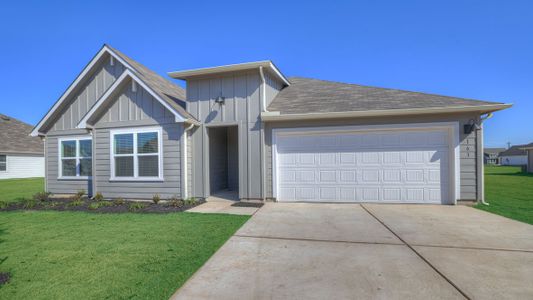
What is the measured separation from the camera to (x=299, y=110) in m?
7.76

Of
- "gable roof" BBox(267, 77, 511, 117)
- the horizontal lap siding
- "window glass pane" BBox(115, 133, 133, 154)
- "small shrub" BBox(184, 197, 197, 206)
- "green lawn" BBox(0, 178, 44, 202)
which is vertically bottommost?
"green lawn" BBox(0, 178, 44, 202)

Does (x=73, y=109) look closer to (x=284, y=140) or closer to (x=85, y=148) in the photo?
(x=85, y=148)

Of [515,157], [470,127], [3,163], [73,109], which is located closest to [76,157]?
[73,109]

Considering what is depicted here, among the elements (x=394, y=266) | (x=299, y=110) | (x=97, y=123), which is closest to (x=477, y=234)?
(x=394, y=266)

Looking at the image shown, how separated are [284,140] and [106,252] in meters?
5.39

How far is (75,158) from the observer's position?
9672 mm

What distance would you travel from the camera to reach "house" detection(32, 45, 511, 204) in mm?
7051

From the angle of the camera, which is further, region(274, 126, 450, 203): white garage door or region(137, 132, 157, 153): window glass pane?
region(137, 132, 157, 153): window glass pane

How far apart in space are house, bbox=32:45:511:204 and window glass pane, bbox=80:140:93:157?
4.00 ft

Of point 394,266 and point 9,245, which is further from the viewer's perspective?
point 9,245

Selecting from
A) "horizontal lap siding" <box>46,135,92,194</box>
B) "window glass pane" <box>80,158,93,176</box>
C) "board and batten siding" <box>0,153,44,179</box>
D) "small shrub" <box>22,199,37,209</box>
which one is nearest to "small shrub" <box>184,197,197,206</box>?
"small shrub" <box>22,199,37,209</box>

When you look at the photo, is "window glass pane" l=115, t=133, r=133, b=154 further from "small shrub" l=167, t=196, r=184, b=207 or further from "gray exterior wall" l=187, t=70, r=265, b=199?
"small shrub" l=167, t=196, r=184, b=207

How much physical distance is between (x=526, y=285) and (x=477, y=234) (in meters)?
1.95

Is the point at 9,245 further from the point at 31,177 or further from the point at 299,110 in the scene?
the point at 31,177
